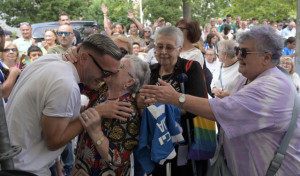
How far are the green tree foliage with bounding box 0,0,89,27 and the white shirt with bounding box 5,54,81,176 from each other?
21.1 metres

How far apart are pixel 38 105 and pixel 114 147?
0.71 meters

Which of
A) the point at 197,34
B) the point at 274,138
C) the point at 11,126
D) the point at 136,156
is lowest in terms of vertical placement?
the point at 136,156

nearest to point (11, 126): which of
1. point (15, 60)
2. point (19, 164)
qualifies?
point (19, 164)

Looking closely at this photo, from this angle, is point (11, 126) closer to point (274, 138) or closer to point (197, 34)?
point (274, 138)

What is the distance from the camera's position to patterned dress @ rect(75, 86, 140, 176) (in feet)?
7.55

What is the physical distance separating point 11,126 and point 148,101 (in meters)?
1.01

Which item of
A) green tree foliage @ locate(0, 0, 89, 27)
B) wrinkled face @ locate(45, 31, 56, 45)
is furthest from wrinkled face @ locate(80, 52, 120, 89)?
green tree foliage @ locate(0, 0, 89, 27)

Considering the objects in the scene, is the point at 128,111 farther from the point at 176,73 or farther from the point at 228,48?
the point at 228,48

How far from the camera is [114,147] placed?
229cm

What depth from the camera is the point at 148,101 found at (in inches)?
92.9

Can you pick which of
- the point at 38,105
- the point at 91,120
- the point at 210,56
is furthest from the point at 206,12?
the point at 38,105

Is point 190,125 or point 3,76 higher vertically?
point 3,76

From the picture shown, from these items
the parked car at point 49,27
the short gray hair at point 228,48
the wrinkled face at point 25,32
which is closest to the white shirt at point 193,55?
the short gray hair at point 228,48

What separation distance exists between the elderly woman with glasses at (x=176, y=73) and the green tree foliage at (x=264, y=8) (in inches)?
492
